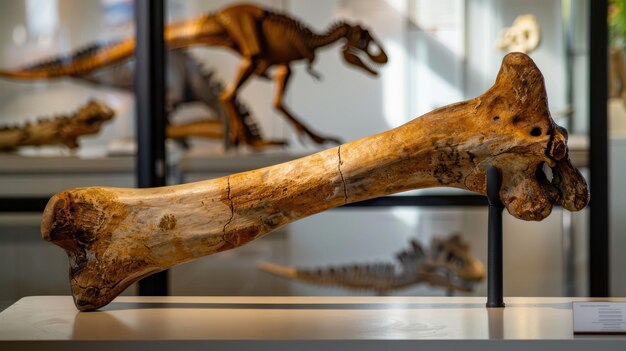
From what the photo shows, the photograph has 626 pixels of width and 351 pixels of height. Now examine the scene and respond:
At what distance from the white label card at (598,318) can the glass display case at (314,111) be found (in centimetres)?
150

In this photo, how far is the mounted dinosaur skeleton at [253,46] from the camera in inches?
129

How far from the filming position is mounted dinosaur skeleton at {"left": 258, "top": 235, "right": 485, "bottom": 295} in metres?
3.31

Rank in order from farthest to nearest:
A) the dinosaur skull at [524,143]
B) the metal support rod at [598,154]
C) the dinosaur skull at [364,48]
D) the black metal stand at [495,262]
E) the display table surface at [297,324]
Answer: the dinosaur skull at [364,48] → the metal support rod at [598,154] → the black metal stand at [495,262] → the dinosaur skull at [524,143] → the display table surface at [297,324]

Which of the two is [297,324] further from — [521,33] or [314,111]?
[521,33]

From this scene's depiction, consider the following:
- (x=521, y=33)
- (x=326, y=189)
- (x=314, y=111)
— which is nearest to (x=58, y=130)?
(x=314, y=111)

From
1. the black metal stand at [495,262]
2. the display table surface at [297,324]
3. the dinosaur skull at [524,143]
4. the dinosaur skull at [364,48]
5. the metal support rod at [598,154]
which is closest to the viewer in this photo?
the display table surface at [297,324]

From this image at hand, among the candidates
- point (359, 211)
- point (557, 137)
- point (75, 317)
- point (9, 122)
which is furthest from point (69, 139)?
point (557, 137)

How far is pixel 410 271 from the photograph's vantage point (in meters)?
3.37

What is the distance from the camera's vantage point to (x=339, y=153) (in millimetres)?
1869

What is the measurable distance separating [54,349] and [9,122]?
185cm

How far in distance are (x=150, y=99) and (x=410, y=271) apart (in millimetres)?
1056

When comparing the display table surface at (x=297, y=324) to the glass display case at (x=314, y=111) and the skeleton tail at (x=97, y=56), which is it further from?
the skeleton tail at (x=97, y=56)

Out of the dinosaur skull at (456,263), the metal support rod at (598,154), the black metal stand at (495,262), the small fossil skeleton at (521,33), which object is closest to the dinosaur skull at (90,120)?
→ the dinosaur skull at (456,263)

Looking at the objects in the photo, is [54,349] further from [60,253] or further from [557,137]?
[60,253]
